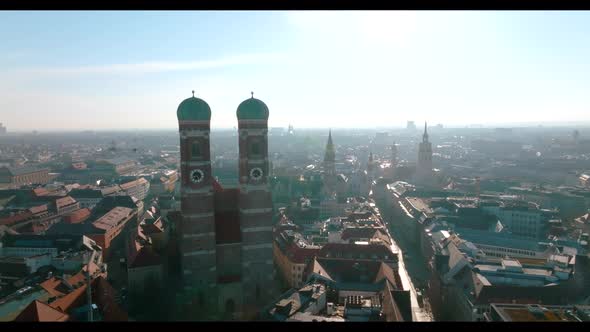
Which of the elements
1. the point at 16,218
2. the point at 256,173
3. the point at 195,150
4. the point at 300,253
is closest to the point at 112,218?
the point at 16,218

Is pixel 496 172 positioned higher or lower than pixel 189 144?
lower

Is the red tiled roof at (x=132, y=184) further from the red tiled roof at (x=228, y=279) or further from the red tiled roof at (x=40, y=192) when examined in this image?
the red tiled roof at (x=228, y=279)

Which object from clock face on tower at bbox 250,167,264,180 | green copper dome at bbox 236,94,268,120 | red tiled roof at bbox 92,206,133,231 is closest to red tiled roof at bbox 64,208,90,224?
red tiled roof at bbox 92,206,133,231

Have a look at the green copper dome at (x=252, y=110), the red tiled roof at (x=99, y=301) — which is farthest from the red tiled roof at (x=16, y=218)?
the green copper dome at (x=252, y=110)

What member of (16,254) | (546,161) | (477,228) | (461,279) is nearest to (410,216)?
(477,228)

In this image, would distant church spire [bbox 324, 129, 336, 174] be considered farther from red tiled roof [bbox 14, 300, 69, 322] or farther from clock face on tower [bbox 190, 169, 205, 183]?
red tiled roof [bbox 14, 300, 69, 322]

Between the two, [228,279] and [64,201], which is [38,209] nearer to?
[64,201]
